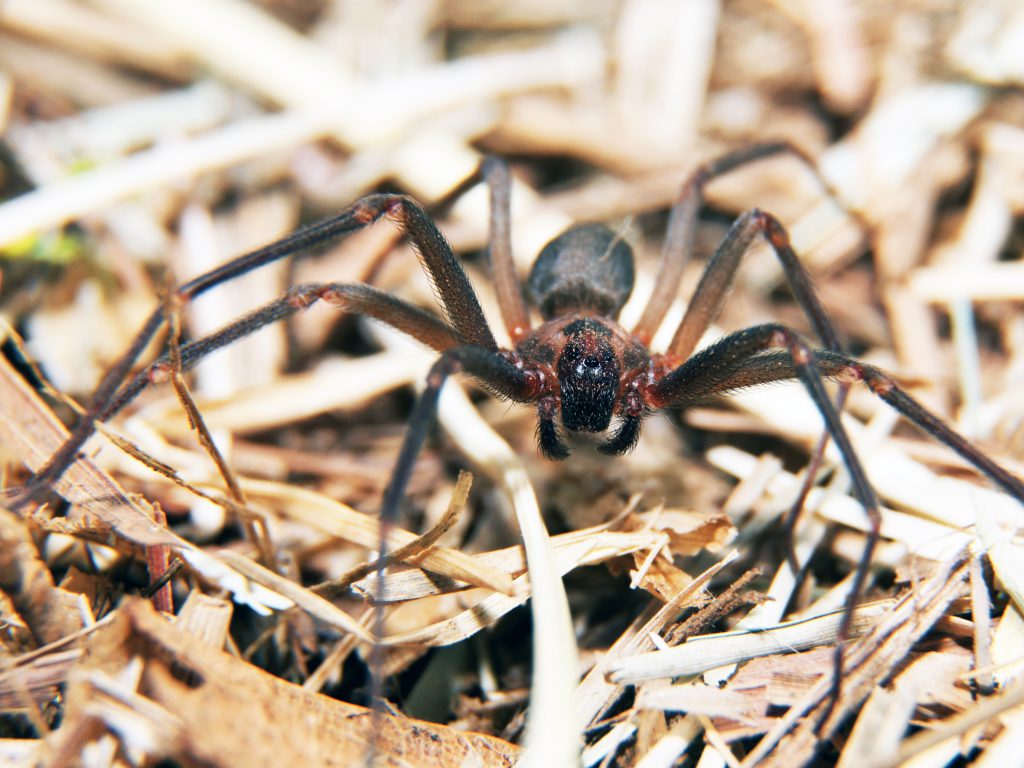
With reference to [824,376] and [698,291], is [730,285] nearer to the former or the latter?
[698,291]

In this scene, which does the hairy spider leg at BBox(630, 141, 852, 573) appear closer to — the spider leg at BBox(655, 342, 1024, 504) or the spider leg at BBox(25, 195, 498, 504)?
the spider leg at BBox(655, 342, 1024, 504)

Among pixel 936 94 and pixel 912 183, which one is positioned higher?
pixel 936 94

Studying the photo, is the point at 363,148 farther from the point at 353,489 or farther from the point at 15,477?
the point at 15,477

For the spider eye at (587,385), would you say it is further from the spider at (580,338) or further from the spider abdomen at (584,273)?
the spider abdomen at (584,273)

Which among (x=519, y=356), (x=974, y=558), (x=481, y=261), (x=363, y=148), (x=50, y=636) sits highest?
(x=363, y=148)

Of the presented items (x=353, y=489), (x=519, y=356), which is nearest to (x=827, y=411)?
(x=519, y=356)

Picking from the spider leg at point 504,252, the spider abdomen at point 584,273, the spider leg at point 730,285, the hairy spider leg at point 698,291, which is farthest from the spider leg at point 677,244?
the spider leg at point 504,252
